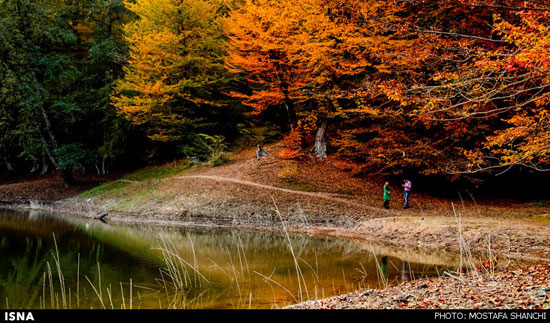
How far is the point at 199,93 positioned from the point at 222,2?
7319 millimetres

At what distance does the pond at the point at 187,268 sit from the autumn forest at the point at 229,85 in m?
7.08

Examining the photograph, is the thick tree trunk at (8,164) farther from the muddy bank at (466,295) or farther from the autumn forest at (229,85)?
the muddy bank at (466,295)

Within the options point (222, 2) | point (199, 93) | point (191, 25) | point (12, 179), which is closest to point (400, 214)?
point (199, 93)

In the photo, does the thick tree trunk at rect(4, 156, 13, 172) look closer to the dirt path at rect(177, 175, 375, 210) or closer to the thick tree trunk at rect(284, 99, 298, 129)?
the dirt path at rect(177, 175, 375, 210)

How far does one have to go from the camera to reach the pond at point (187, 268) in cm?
703

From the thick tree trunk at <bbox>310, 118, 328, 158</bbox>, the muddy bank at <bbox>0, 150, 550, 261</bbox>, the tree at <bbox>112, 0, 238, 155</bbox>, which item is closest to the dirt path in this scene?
the muddy bank at <bbox>0, 150, 550, 261</bbox>

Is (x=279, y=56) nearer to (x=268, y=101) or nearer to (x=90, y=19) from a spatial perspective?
(x=268, y=101)

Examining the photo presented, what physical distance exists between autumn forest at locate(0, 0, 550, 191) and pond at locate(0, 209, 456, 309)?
23.2ft

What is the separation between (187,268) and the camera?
939 centimetres

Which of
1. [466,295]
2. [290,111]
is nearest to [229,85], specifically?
[290,111]

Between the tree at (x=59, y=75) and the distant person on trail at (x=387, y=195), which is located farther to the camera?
the tree at (x=59, y=75)

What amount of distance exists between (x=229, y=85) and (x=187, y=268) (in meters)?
21.4

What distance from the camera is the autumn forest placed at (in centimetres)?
1752

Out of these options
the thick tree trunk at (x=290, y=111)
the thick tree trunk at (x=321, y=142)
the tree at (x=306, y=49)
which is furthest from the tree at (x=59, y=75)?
the thick tree trunk at (x=321, y=142)
